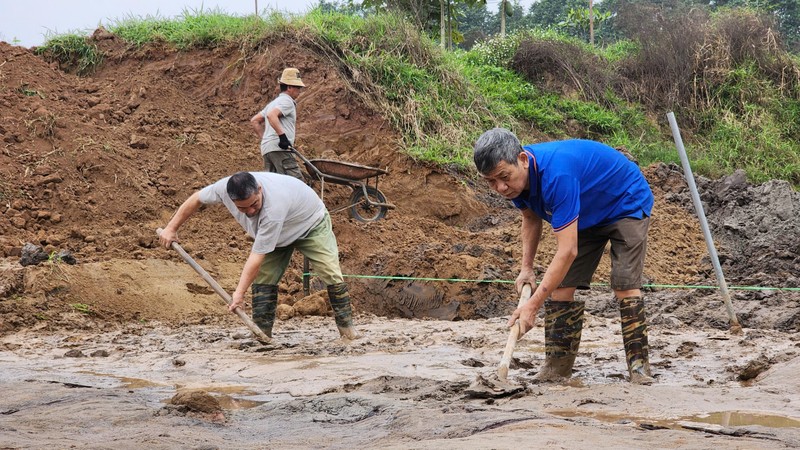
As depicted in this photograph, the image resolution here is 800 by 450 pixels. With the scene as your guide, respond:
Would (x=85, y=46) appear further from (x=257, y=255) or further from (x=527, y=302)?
(x=527, y=302)

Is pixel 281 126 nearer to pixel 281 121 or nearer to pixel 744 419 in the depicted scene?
pixel 281 121

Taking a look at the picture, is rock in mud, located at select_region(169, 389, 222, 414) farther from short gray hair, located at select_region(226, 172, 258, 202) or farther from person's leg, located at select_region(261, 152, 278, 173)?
person's leg, located at select_region(261, 152, 278, 173)

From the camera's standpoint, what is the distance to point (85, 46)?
15.0m

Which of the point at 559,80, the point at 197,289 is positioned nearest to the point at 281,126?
the point at 197,289

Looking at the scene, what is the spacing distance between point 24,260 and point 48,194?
2526mm

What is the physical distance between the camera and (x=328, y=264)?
6.77m

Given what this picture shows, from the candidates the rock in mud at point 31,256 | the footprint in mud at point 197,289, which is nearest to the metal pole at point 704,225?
the footprint in mud at point 197,289

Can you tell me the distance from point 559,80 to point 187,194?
30.4 feet

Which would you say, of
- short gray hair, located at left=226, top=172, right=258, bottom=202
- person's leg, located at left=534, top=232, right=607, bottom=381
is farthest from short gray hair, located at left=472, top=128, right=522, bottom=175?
short gray hair, located at left=226, top=172, right=258, bottom=202

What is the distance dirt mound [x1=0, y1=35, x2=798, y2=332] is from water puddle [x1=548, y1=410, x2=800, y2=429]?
15.7ft

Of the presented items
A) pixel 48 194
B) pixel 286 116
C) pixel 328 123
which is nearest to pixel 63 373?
pixel 286 116

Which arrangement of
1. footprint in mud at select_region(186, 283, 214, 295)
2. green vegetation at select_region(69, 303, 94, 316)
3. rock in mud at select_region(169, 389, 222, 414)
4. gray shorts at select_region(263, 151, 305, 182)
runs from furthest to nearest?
gray shorts at select_region(263, 151, 305, 182) → footprint in mud at select_region(186, 283, 214, 295) → green vegetation at select_region(69, 303, 94, 316) → rock in mud at select_region(169, 389, 222, 414)

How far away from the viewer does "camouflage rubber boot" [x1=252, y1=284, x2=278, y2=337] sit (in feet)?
22.3

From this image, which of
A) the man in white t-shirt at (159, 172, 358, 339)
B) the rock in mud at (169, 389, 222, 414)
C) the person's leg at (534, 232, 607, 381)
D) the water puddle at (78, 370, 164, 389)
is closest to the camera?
the rock in mud at (169, 389, 222, 414)
